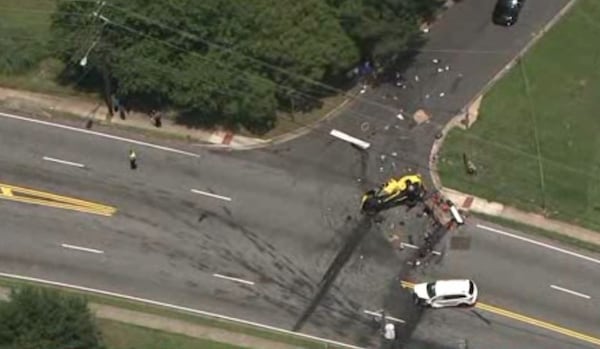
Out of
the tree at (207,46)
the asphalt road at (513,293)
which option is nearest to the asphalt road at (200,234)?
the asphalt road at (513,293)

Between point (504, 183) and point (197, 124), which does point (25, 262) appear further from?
point (504, 183)

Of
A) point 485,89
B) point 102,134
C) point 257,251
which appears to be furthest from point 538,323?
point 102,134

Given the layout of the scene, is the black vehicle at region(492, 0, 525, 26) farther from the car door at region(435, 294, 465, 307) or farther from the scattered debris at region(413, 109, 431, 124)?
the car door at region(435, 294, 465, 307)

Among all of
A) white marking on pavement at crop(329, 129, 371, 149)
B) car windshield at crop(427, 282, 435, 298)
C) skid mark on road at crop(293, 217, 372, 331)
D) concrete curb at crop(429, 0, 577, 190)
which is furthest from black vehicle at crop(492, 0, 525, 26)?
car windshield at crop(427, 282, 435, 298)

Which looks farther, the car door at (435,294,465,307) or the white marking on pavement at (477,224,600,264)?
the white marking on pavement at (477,224,600,264)

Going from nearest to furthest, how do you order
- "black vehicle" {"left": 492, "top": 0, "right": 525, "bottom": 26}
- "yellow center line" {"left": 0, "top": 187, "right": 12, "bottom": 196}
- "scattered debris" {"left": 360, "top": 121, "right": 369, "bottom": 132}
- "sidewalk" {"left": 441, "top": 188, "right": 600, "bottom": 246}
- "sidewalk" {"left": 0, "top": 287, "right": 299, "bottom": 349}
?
"sidewalk" {"left": 0, "top": 287, "right": 299, "bottom": 349}
"yellow center line" {"left": 0, "top": 187, "right": 12, "bottom": 196}
"sidewalk" {"left": 441, "top": 188, "right": 600, "bottom": 246}
"scattered debris" {"left": 360, "top": 121, "right": 369, "bottom": 132}
"black vehicle" {"left": 492, "top": 0, "right": 525, "bottom": 26}

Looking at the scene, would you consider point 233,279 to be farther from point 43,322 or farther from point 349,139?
point 349,139
